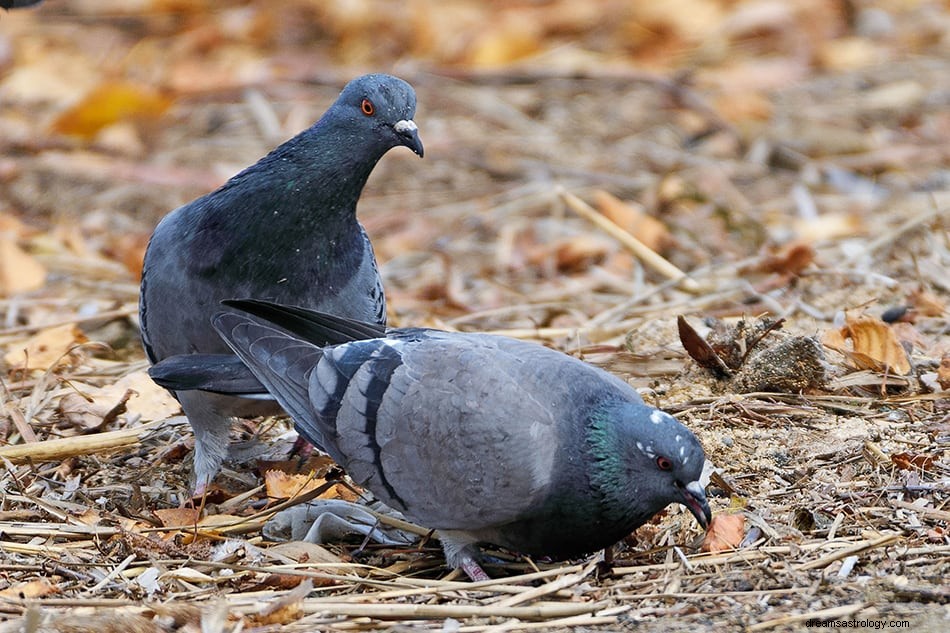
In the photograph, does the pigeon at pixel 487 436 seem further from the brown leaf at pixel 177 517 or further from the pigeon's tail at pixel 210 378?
the brown leaf at pixel 177 517

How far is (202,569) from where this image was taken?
3.92 meters

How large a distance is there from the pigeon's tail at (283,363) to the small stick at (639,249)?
2765 mm

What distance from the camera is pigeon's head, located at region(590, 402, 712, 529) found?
142 inches

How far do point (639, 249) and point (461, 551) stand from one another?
126 inches

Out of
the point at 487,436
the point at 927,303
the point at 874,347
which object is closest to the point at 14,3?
the point at 487,436

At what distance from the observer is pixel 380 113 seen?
15.0 feet

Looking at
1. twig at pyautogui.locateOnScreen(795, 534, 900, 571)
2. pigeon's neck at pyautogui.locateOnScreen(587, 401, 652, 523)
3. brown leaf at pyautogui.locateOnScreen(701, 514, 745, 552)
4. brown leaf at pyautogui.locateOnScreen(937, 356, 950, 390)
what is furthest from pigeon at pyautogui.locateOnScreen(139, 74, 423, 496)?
brown leaf at pyautogui.locateOnScreen(937, 356, 950, 390)

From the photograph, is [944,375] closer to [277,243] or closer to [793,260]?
[793,260]

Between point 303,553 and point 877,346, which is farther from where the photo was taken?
point 877,346

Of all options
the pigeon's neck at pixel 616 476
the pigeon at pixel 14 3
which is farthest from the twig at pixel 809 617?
the pigeon at pixel 14 3

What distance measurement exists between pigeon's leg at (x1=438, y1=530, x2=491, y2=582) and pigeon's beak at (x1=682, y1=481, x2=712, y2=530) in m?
0.64

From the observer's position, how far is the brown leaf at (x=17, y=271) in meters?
6.84

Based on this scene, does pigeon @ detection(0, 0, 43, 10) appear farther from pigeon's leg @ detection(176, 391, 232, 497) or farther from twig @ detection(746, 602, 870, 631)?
twig @ detection(746, 602, 870, 631)

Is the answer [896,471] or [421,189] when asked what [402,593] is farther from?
[421,189]
